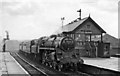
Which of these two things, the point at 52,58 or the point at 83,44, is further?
the point at 83,44

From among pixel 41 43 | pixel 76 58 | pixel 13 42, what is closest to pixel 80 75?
pixel 76 58

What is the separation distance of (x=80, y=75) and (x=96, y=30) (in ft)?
59.6

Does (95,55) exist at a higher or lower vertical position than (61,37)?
lower

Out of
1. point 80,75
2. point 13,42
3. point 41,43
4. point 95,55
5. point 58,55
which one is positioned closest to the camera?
point 80,75

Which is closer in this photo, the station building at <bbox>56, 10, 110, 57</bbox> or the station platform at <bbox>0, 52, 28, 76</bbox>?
the station platform at <bbox>0, 52, 28, 76</bbox>

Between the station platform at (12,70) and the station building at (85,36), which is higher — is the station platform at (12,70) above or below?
below

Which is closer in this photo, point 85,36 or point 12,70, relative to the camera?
point 12,70

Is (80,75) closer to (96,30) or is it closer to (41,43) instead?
(41,43)

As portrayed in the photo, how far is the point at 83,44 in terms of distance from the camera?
1353 inches

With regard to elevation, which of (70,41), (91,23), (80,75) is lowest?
(80,75)

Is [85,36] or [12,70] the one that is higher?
[85,36]

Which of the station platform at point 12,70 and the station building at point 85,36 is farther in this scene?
the station building at point 85,36

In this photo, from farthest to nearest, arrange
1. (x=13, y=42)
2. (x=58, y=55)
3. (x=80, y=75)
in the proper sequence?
1. (x=13, y=42)
2. (x=58, y=55)
3. (x=80, y=75)

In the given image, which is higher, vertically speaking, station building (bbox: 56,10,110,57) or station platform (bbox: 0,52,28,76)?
station building (bbox: 56,10,110,57)
